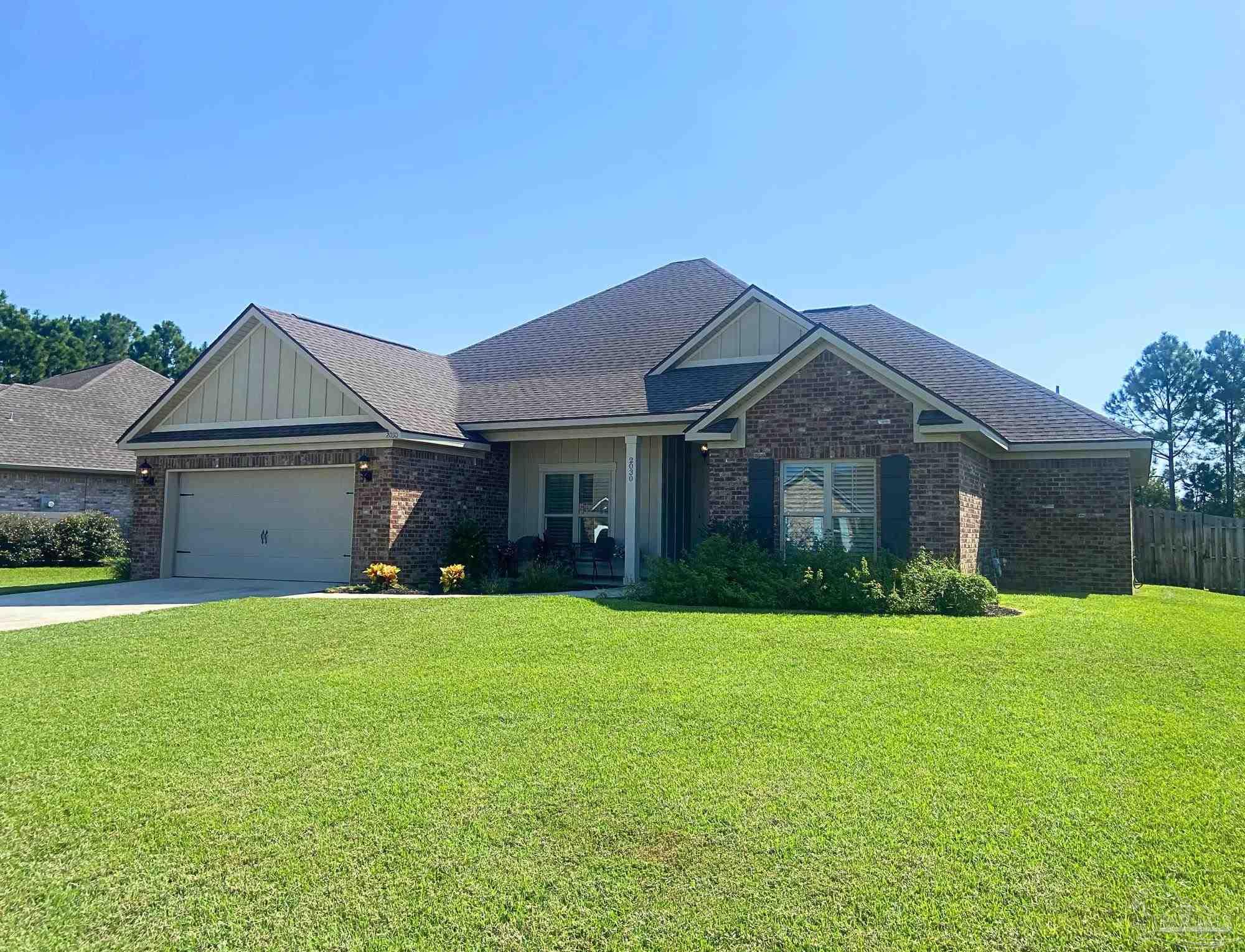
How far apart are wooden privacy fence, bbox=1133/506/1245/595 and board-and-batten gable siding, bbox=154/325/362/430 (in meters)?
17.2

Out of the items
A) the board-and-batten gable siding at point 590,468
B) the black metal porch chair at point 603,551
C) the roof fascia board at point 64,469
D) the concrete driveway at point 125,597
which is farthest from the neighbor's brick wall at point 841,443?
the roof fascia board at point 64,469

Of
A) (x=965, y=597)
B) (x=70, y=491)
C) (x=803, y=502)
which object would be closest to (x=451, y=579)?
(x=803, y=502)

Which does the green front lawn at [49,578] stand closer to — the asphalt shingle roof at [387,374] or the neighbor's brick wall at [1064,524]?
the asphalt shingle roof at [387,374]

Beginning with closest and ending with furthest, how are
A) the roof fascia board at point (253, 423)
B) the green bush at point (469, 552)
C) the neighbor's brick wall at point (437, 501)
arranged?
the neighbor's brick wall at point (437, 501), the green bush at point (469, 552), the roof fascia board at point (253, 423)

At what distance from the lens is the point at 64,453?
24453mm

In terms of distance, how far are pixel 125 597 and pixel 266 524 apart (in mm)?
2944

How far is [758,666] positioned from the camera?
24.5ft

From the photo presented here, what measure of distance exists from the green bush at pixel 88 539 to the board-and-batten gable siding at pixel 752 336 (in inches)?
680

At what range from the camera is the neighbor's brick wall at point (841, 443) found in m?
12.1

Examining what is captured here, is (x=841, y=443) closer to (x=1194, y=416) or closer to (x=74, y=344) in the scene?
(x=1194, y=416)

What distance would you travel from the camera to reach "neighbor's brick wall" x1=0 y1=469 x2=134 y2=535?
2312 centimetres

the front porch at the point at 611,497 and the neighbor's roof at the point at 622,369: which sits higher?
the neighbor's roof at the point at 622,369

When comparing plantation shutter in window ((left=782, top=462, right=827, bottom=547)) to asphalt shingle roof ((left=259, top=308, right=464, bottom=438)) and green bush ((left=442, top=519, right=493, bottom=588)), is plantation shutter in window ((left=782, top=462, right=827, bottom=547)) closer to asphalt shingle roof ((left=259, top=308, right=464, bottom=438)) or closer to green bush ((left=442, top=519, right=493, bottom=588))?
green bush ((left=442, top=519, right=493, bottom=588))

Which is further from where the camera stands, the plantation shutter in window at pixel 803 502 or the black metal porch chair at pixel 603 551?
the black metal porch chair at pixel 603 551
